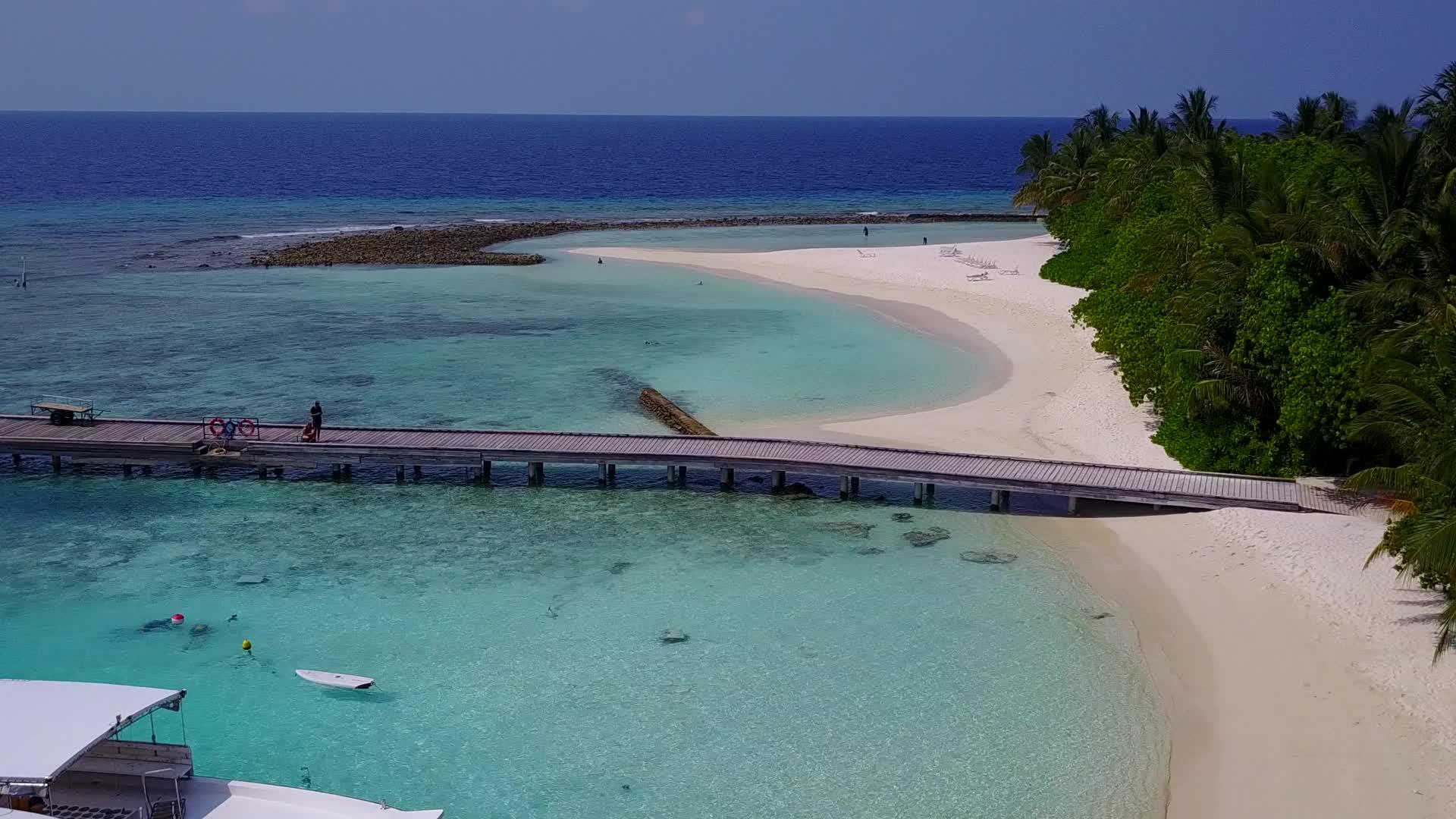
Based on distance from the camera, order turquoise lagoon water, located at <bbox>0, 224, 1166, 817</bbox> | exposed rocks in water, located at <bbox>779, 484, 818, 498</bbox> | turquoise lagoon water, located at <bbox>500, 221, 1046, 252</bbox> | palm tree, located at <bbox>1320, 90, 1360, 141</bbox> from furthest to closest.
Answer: turquoise lagoon water, located at <bbox>500, 221, 1046, 252</bbox>
palm tree, located at <bbox>1320, 90, 1360, 141</bbox>
exposed rocks in water, located at <bbox>779, 484, 818, 498</bbox>
turquoise lagoon water, located at <bbox>0, 224, 1166, 817</bbox>

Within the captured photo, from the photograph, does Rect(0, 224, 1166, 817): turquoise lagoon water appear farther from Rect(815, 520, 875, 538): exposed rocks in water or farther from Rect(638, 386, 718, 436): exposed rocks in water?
Rect(638, 386, 718, 436): exposed rocks in water

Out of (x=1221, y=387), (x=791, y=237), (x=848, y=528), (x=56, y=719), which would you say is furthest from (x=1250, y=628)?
(x=791, y=237)

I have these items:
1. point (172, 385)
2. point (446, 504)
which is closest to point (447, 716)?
point (446, 504)

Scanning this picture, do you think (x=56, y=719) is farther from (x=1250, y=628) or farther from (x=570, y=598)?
(x=1250, y=628)

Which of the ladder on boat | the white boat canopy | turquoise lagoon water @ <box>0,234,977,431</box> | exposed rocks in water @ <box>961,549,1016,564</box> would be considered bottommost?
exposed rocks in water @ <box>961,549,1016,564</box>

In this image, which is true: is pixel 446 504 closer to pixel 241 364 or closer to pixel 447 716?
pixel 447 716

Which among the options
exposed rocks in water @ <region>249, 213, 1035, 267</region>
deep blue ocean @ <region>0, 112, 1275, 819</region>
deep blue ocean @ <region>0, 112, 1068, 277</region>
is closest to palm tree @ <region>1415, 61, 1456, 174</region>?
deep blue ocean @ <region>0, 112, 1275, 819</region>
